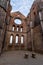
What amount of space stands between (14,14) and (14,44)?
743cm

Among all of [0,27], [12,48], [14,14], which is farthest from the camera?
[14,14]

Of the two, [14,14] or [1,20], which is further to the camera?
[14,14]

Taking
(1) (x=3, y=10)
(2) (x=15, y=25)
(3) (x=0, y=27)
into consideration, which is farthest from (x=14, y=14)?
(3) (x=0, y=27)

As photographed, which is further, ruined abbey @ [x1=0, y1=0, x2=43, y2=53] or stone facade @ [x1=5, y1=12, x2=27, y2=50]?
stone facade @ [x1=5, y1=12, x2=27, y2=50]

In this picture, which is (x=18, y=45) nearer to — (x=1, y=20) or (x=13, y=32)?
(x=13, y=32)

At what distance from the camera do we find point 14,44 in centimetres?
1694

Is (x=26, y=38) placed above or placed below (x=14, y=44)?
above

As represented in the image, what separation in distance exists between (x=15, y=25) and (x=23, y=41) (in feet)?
13.3

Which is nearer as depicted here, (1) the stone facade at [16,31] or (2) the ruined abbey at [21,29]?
(2) the ruined abbey at [21,29]

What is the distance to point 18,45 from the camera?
17188 millimetres

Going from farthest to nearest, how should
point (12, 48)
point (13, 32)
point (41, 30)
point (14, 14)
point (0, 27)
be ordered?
1. point (14, 14)
2. point (13, 32)
3. point (12, 48)
4. point (41, 30)
5. point (0, 27)

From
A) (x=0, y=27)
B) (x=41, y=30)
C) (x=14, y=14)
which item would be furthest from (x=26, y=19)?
(x=0, y=27)

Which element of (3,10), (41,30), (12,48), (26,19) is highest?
(26,19)

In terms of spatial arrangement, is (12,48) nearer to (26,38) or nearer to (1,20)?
(26,38)
